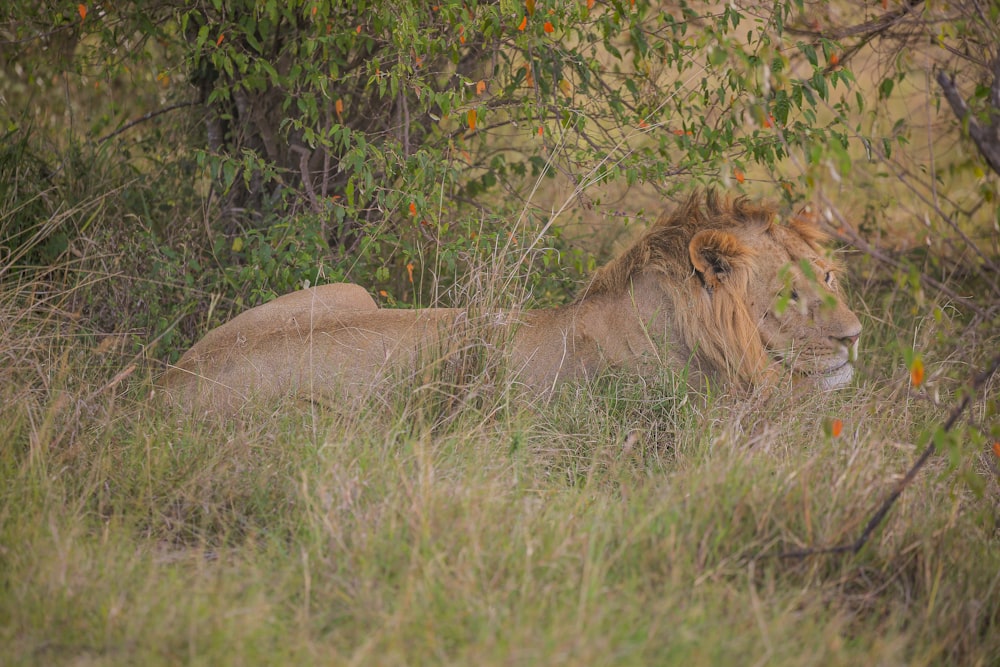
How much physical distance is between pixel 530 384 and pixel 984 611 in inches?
74.0

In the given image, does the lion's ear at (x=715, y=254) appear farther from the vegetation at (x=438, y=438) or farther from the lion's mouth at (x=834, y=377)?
the lion's mouth at (x=834, y=377)

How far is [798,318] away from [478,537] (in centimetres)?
209

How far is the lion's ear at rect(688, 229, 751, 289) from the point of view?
417 centimetres

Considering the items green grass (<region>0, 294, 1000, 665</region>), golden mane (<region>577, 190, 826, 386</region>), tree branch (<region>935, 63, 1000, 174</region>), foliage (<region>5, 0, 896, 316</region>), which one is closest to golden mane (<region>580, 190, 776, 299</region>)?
golden mane (<region>577, 190, 826, 386</region>)

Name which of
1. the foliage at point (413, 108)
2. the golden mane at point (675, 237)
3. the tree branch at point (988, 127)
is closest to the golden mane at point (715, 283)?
the golden mane at point (675, 237)

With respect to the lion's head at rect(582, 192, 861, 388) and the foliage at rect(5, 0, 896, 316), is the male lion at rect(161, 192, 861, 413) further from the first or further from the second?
the foliage at rect(5, 0, 896, 316)

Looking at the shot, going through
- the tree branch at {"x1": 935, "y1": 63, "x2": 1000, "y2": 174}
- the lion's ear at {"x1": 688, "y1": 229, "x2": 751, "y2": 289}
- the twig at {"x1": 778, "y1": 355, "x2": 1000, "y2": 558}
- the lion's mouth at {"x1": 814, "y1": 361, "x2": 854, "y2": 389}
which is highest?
the tree branch at {"x1": 935, "y1": 63, "x2": 1000, "y2": 174}

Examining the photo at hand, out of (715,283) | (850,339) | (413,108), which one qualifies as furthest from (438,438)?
(413,108)

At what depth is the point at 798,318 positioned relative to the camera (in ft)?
14.1

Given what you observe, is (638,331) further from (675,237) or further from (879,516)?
(879,516)

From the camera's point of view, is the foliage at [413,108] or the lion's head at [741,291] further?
the foliage at [413,108]

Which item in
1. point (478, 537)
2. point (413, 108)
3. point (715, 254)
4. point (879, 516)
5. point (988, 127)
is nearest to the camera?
point (478, 537)

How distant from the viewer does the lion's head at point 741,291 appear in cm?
419

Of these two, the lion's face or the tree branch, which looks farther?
the lion's face
